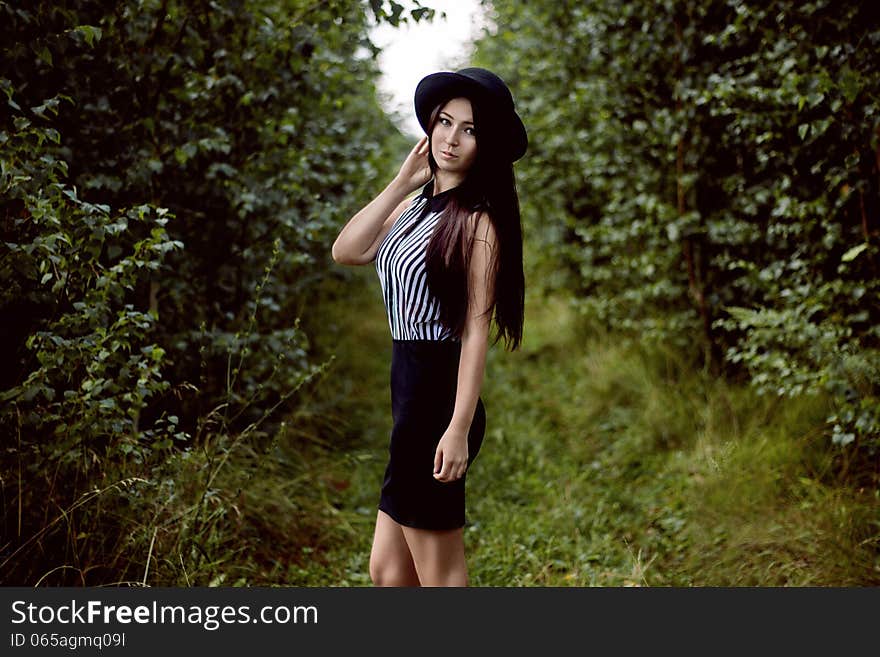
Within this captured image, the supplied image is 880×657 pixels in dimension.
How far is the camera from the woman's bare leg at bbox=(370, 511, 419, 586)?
2.58 meters

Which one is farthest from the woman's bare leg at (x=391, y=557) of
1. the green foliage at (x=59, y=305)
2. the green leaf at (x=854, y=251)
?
the green leaf at (x=854, y=251)

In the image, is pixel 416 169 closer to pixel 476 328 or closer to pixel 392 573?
pixel 476 328

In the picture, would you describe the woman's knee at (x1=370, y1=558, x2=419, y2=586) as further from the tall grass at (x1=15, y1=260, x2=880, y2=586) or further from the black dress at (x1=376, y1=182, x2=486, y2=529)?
the tall grass at (x1=15, y1=260, x2=880, y2=586)

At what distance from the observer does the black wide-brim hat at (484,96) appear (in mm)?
2418

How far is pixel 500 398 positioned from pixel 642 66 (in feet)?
9.16

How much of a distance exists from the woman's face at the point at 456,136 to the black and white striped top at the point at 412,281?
11 cm

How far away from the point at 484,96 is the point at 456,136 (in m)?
0.15

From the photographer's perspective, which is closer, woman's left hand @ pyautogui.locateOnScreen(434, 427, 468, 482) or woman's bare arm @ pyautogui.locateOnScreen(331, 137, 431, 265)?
woman's left hand @ pyautogui.locateOnScreen(434, 427, 468, 482)

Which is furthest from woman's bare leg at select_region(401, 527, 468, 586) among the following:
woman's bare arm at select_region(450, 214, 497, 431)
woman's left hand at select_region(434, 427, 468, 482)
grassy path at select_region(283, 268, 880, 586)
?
grassy path at select_region(283, 268, 880, 586)

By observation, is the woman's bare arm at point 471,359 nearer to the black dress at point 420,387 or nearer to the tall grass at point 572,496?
the black dress at point 420,387

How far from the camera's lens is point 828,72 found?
3742 mm

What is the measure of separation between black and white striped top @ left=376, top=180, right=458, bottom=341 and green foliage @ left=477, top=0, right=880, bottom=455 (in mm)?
1970

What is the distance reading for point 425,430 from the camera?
8.02ft

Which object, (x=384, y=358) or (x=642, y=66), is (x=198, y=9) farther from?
(x=384, y=358)
